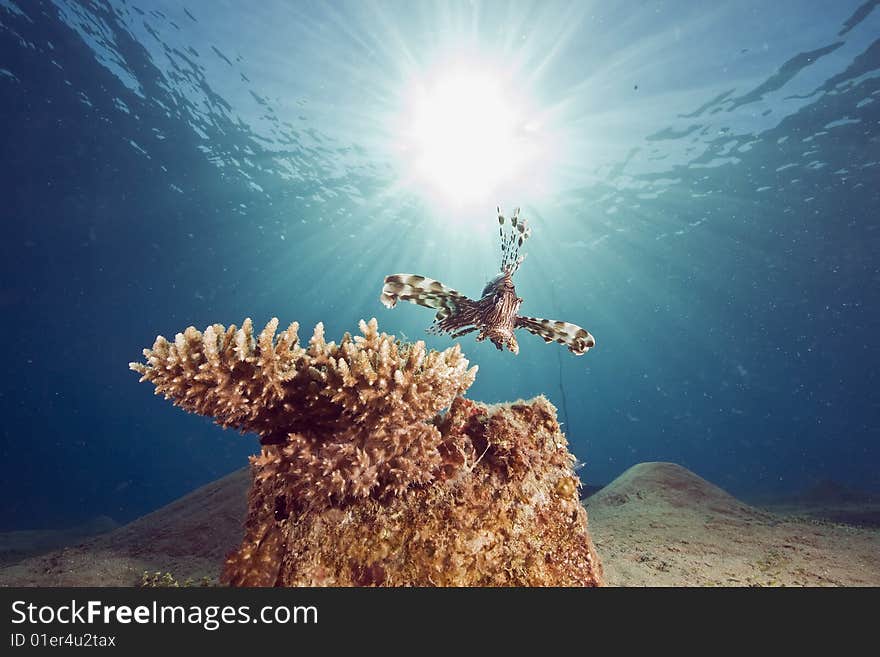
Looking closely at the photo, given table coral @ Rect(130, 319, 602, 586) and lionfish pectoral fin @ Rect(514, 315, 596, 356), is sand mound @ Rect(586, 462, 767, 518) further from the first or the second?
table coral @ Rect(130, 319, 602, 586)

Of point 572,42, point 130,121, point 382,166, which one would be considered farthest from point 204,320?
point 572,42

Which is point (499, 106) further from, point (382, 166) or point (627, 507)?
point (627, 507)

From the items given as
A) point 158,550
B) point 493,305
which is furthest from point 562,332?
point 158,550

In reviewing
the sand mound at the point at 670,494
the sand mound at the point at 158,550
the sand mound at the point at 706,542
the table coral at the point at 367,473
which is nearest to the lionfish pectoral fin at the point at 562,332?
the table coral at the point at 367,473

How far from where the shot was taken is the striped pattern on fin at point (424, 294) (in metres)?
4.40

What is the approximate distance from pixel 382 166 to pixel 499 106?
7933 mm

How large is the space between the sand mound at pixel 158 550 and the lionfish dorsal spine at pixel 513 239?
4.68 m

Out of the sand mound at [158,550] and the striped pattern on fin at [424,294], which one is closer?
the sand mound at [158,550]

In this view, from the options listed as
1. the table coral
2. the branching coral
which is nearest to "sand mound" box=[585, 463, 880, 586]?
the table coral

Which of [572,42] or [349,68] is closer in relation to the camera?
[572,42]

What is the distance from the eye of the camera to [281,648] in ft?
7.16

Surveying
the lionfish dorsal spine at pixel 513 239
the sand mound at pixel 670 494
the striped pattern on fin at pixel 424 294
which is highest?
the lionfish dorsal spine at pixel 513 239

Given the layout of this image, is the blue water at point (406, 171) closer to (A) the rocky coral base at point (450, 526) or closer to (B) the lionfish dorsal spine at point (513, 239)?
(B) the lionfish dorsal spine at point (513, 239)

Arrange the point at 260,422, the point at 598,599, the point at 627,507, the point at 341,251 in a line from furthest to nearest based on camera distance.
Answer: the point at 341,251, the point at 627,507, the point at 260,422, the point at 598,599
